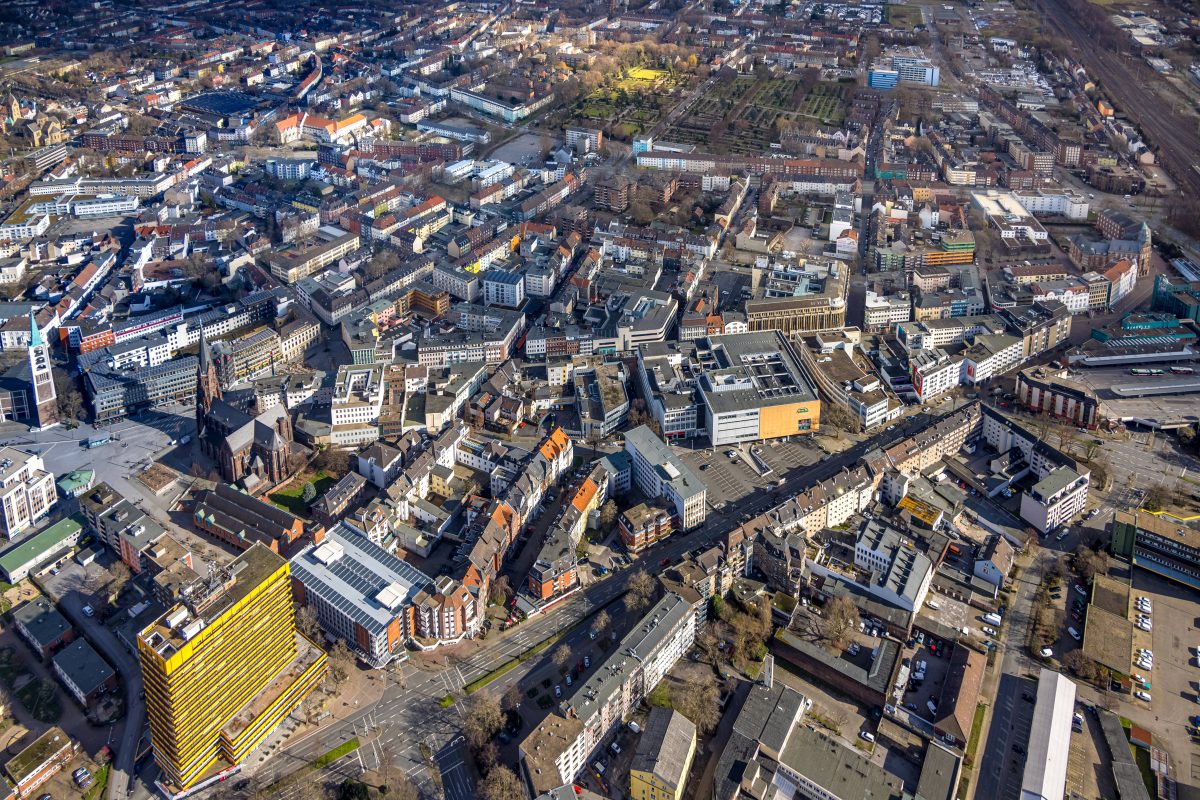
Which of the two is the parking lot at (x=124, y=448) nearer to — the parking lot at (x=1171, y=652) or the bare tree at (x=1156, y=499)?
the parking lot at (x=1171, y=652)

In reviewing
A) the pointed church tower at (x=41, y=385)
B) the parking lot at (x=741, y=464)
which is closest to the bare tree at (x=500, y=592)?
the parking lot at (x=741, y=464)

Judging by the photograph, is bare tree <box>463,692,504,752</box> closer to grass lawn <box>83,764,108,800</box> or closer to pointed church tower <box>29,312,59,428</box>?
grass lawn <box>83,764,108,800</box>

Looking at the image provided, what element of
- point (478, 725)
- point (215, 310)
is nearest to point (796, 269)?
point (215, 310)

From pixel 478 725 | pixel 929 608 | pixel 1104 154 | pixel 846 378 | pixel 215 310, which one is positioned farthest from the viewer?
pixel 1104 154

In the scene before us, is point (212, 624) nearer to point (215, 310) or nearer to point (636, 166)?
point (215, 310)

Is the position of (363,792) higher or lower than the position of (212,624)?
lower

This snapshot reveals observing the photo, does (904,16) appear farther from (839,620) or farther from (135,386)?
(839,620)
